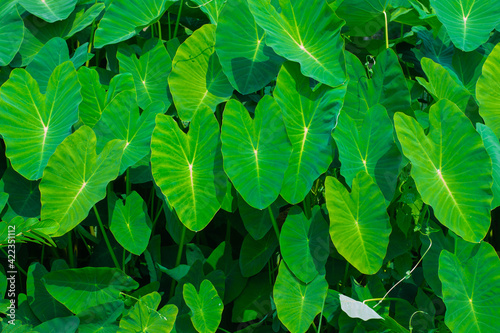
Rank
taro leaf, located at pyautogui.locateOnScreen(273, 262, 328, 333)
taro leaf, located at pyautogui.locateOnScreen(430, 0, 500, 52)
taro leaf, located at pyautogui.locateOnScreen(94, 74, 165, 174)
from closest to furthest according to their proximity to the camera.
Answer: taro leaf, located at pyautogui.locateOnScreen(273, 262, 328, 333), taro leaf, located at pyautogui.locateOnScreen(94, 74, 165, 174), taro leaf, located at pyautogui.locateOnScreen(430, 0, 500, 52)

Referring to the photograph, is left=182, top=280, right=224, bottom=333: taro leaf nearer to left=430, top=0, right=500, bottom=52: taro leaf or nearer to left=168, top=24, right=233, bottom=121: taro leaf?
left=168, top=24, right=233, bottom=121: taro leaf

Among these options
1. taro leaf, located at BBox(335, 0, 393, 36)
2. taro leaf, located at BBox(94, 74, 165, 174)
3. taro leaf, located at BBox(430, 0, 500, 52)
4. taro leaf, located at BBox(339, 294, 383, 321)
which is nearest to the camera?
taro leaf, located at BBox(339, 294, 383, 321)

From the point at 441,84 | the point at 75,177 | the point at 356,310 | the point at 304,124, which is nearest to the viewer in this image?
the point at 356,310

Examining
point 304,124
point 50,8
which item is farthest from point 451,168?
point 50,8

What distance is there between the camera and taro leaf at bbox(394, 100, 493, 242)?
1512mm

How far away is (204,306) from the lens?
1.68 m

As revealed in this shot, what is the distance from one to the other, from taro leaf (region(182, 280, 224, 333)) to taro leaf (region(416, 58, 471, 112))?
3.23ft

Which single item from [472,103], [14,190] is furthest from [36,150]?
[472,103]

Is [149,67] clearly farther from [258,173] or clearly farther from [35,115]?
[258,173]

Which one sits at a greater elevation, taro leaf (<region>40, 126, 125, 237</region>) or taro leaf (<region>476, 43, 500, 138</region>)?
taro leaf (<region>40, 126, 125, 237</region>)

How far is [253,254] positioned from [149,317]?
0.39 metres

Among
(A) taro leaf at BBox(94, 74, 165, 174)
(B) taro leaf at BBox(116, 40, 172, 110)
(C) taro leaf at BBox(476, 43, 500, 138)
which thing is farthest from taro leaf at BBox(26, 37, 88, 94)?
(C) taro leaf at BBox(476, 43, 500, 138)

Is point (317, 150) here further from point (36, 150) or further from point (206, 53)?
point (36, 150)

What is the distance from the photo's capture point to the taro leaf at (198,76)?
184 centimetres
